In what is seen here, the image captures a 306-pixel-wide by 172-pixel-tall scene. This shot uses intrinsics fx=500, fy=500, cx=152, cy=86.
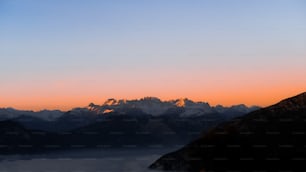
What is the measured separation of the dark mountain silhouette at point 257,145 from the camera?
78875 mm

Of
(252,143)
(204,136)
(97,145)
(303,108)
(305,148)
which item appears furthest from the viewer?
(97,145)

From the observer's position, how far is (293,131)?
79000 mm

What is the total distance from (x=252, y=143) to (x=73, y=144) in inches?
3867

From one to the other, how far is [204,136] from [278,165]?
24997 mm

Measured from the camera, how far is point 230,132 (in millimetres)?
92438

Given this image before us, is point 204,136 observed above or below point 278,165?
above

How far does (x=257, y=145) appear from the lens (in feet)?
276

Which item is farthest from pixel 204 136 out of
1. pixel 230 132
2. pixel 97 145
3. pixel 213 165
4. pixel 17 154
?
pixel 97 145

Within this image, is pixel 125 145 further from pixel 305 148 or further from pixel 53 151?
pixel 305 148

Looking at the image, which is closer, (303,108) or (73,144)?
(303,108)

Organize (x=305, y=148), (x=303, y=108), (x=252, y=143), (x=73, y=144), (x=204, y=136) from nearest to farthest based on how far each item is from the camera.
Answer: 1. (x=305, y=148)
2. (x=252, y=143)
3. (x=303, y=108)
4. (x=204, y=136)
5. (x=73, y=144)

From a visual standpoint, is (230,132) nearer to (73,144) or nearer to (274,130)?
(274,130)

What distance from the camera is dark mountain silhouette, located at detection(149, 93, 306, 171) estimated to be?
78.9 metres

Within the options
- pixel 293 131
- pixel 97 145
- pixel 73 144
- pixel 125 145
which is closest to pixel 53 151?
pixel 73 144
